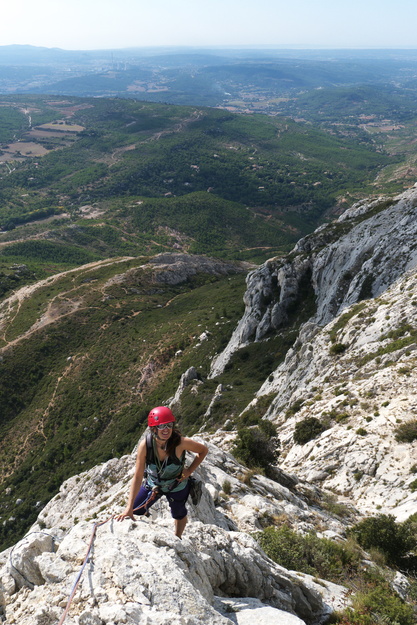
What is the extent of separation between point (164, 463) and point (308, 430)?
2074 cm

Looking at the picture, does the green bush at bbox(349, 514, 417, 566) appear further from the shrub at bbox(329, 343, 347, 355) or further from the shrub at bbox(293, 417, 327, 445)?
the shrub at bbox(329, 343, 347, 355)

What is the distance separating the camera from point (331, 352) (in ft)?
120

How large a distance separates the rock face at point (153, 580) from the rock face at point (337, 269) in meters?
40.5

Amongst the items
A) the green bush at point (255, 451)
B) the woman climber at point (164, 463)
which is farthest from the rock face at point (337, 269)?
the woman climber at point (164, 463)

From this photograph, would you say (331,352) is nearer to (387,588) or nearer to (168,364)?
(387,588)

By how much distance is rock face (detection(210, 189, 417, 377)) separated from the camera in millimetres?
46000

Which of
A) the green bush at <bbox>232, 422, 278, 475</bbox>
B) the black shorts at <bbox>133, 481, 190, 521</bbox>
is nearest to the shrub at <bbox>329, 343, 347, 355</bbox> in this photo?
the green bush at <bbox>232, 422, 278, 475</bbox>

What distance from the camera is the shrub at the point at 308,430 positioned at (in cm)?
2645

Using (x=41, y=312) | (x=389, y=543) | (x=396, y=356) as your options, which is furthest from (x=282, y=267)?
(x=41, y=312)

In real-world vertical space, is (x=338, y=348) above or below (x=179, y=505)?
below

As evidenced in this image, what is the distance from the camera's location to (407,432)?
22.1 m

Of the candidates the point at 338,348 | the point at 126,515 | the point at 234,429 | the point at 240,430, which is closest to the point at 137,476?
the point at 126,515

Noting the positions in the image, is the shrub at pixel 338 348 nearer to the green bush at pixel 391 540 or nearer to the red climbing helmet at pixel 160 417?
the green bush at pixel 391 540

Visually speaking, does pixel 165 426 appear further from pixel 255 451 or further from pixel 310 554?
pixel 255 451
